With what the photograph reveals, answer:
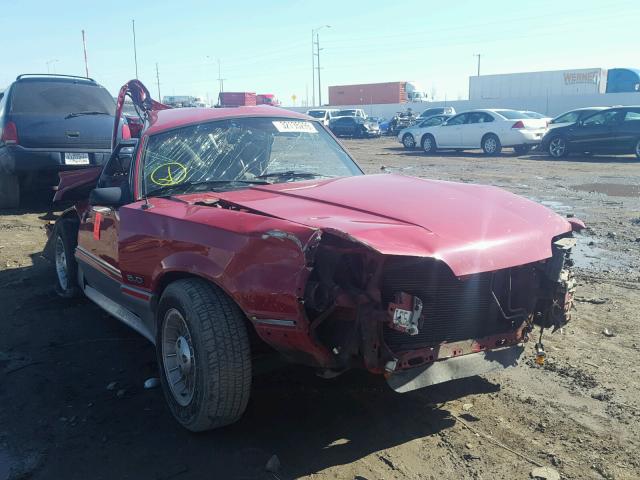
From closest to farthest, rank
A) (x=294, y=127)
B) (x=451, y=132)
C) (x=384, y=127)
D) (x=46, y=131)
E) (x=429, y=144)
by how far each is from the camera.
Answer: (x=294, y=127)
(x=46, y=131)
(x=451, y=132)
(x=429, y=144)
(x=384, y=127)

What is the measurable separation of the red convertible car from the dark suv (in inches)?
201

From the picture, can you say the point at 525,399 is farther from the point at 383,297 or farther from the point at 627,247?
the point at 627,247

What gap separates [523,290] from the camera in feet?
10.4

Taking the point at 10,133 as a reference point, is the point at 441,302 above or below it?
below

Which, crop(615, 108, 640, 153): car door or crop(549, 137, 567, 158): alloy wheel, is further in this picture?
crop(549, 137, 567, 158): alloy wheel

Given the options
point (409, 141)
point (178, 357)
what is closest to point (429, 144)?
point (409, 141)

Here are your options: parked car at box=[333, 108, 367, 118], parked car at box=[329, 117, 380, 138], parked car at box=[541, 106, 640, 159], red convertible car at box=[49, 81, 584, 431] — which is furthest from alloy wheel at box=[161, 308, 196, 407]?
parked car at box=[333, 108, 367, 118]

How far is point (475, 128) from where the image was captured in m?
20.6

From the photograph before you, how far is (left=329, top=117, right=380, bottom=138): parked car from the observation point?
33.7 meters

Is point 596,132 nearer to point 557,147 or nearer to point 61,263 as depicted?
point 557,147

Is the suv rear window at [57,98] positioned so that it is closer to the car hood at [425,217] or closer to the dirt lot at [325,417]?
the dirt lot at [325,417]

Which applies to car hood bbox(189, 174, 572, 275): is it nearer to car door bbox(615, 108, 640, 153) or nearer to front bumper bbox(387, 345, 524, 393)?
front bumper bbox(387, 345, 524, 393)

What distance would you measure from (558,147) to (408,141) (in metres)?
7.04

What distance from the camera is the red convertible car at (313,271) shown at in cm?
267
